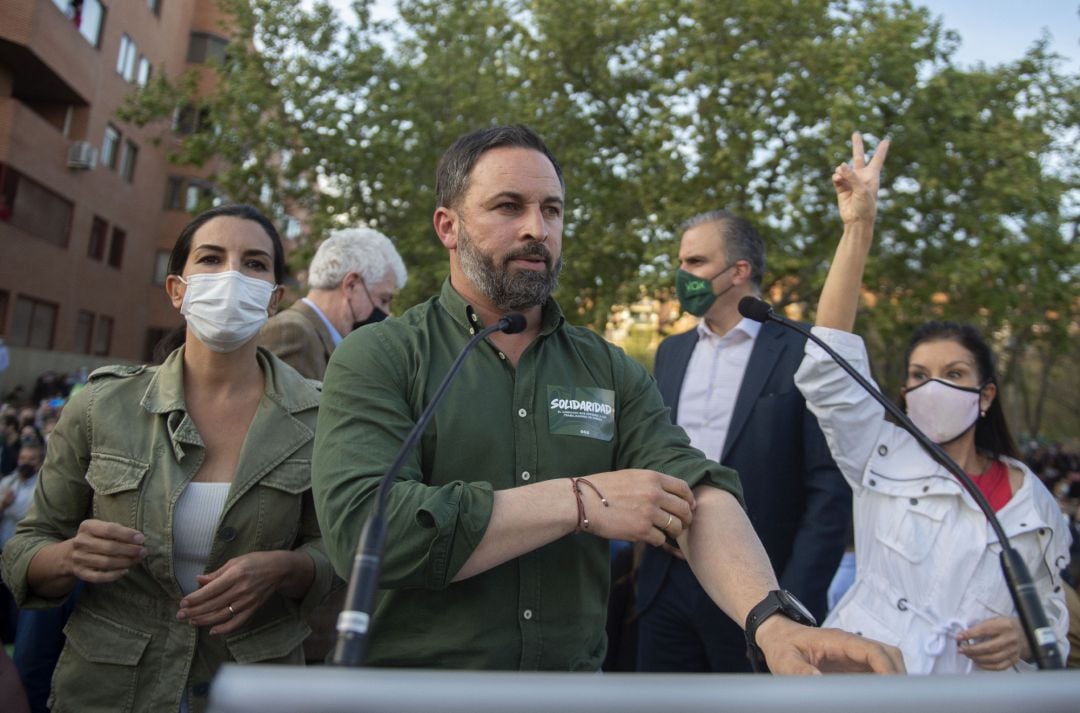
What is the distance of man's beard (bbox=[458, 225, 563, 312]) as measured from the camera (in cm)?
223

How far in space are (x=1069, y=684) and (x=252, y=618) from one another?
95.4 inches

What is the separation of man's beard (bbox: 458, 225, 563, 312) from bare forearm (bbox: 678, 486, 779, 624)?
0.65 metres

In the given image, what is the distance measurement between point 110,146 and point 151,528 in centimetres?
2865

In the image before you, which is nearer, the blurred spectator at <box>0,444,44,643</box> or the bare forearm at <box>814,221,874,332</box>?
the bare forearm at <box>814,221,874,332</box>

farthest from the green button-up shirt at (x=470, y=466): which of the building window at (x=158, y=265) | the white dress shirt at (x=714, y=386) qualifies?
the building window at (x=158, y=265)

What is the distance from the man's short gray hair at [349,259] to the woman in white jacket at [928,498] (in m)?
2.79

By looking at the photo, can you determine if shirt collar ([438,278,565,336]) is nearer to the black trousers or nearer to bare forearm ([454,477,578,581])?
bare forearm ([454,477,578,581])

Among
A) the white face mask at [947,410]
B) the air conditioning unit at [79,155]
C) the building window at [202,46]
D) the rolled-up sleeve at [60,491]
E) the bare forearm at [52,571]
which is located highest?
the building window at [202,46]

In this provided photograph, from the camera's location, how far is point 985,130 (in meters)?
16.4

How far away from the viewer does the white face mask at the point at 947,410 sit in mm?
3357

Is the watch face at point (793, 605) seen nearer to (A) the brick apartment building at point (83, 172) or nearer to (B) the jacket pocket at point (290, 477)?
(B) the jacket pocket at point (290, 477)

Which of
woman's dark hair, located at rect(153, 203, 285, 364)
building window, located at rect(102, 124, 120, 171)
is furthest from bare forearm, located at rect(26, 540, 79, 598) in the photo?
building window, located at rect(102, 124, 120, 171)

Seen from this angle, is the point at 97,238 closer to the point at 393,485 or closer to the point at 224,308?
the point at 224,308

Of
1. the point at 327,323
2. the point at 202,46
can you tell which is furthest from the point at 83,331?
the point at 327,323
